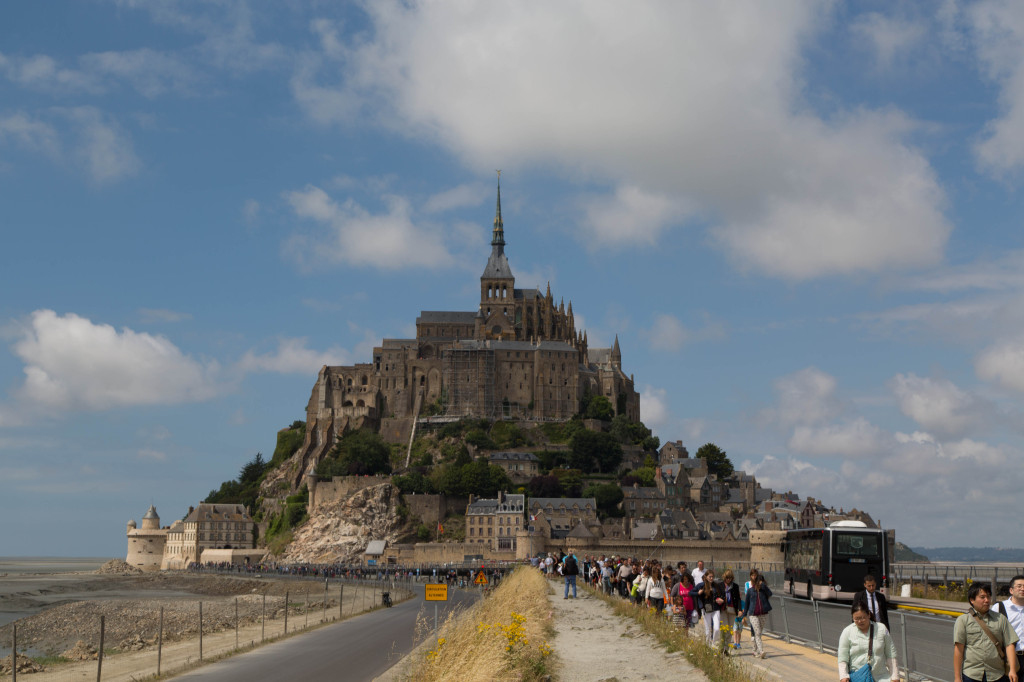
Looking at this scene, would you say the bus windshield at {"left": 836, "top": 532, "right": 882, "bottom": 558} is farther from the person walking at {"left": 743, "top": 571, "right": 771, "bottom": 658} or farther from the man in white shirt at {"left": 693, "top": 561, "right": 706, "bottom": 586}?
the person walking at {"left": 743, "top": 571, "right": 771, "bottom": 658}

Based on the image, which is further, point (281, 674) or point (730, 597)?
point (281, 674)

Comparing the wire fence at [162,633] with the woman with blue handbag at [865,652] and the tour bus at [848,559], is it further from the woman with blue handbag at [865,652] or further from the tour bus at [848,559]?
the tour bus at [848,559]

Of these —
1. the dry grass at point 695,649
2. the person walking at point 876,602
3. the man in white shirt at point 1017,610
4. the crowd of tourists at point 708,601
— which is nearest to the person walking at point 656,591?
the crowd of tourists at point 708,601

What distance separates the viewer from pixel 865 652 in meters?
9.63

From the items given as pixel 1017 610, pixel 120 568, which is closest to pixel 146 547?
pixel 120 568

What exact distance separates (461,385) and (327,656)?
84469mm

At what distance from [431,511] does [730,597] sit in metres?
76.2

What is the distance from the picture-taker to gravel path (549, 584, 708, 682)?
1492 cm

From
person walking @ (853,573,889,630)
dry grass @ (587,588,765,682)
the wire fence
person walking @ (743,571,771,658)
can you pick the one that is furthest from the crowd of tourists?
the wire fence

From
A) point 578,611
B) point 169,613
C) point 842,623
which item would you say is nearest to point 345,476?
point 169,613

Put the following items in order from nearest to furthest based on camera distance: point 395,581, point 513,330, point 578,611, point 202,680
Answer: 1. point 202,680
2. point 578,611
3. point 395,581
4. point 513,330

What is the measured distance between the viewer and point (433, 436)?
105 meters

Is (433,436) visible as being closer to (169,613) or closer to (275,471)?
(275,471)

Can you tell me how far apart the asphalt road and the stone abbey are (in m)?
74.3
